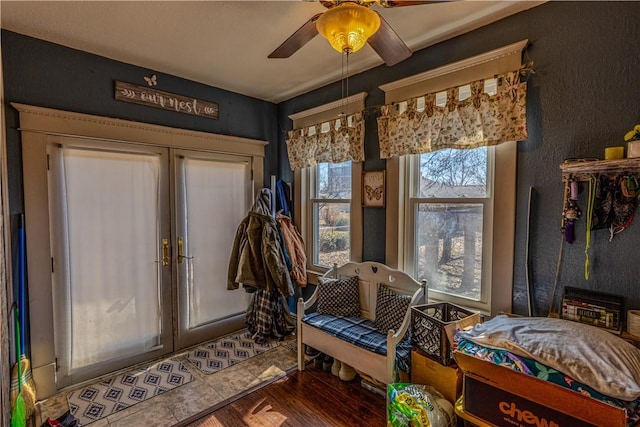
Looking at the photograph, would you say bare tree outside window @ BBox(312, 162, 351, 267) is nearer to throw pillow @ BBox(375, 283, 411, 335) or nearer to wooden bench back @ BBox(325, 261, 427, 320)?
wooden bench back @ BBox(325, 261, 427, 320)

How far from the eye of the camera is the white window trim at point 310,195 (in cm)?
308

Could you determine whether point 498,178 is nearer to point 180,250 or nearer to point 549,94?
point 549,94

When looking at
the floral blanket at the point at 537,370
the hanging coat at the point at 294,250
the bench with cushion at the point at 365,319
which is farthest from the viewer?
the hanging coat at the point at 294,250

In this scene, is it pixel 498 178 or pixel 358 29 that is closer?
pixel 358 29

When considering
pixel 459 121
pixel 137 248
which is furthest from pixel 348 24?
pixel 137 248

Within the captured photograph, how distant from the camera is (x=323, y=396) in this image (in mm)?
2424

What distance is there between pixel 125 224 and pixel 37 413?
145 centimetres

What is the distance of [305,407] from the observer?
2.30m

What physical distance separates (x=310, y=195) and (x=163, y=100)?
1745 mm

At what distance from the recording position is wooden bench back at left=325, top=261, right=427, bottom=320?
2.57 m

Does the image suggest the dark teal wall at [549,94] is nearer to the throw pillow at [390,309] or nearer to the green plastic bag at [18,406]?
the throw pillow at [390,309]

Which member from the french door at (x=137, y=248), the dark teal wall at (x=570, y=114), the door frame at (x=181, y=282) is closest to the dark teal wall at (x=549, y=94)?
the dark teal wall at (x=570, y=114)

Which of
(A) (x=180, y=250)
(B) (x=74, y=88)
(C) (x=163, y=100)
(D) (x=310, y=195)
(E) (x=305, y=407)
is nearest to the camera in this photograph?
(E) (x=305, y=407)

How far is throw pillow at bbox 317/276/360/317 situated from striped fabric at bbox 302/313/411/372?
57 millimetres
